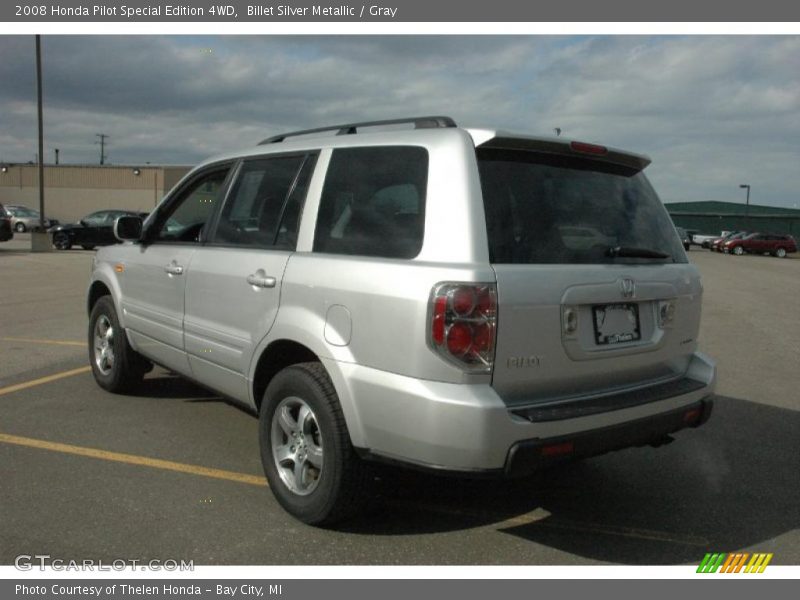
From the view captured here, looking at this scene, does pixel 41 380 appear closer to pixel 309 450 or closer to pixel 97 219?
pixel 309 450

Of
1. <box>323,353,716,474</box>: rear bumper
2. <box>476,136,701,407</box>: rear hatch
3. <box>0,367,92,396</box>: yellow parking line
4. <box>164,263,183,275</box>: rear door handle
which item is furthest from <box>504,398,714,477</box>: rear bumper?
<box>0,367,92,396</box>: yellow parking line

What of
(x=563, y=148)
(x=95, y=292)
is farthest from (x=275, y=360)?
(x=95, y=292)

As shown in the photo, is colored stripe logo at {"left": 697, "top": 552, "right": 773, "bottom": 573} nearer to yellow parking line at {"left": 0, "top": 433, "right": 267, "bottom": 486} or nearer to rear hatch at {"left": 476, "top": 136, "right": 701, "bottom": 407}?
rear hatch at {"left": 476, "top": 136, "right": 701, "bottom": 407}

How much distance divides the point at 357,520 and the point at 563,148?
207 cm

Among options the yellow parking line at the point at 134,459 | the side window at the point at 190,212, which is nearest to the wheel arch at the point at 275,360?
the yellow parking line at the point at 134,459

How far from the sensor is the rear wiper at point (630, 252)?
337cm

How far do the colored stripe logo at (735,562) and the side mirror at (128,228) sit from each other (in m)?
4.12

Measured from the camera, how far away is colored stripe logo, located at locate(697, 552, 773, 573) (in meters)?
3.20

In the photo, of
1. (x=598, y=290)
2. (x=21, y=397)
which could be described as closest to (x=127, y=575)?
(x=598, y=290)

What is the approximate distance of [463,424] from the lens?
2805 mm

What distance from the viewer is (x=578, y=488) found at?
413 cm

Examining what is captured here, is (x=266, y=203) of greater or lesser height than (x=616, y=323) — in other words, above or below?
above

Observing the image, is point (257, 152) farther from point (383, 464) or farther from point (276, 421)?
point (383, 464)

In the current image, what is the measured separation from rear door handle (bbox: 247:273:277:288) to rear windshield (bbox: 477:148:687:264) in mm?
1220
